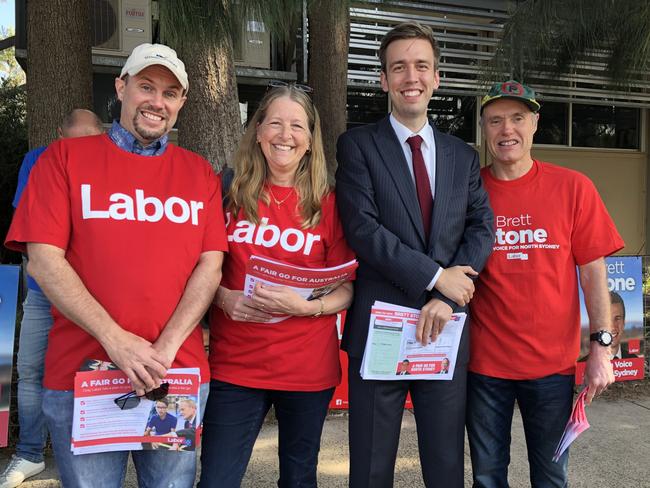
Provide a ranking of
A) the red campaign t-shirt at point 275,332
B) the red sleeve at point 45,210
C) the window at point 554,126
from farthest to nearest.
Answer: the window at point 554,126, the red campaign t-shirt at point 275,332, the red sleeve at point 45,210

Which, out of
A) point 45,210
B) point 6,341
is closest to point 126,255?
point 45,210

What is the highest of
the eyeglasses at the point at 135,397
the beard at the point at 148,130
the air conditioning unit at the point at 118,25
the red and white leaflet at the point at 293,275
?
the air conditioning unit at the point at 118,25

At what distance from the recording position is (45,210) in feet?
5.99

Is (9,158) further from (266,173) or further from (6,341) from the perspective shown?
(266,173)

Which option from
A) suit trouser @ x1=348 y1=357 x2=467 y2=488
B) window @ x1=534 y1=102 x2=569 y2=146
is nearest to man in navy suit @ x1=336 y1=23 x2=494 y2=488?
suit trouser @ x1=348 y1=357 x2=467 y2=488

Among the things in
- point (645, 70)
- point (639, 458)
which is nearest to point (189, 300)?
point (639, 458)

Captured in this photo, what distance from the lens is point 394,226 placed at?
2271 millimetres

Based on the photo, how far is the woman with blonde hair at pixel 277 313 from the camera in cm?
219

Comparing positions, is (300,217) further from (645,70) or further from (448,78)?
(448,78)

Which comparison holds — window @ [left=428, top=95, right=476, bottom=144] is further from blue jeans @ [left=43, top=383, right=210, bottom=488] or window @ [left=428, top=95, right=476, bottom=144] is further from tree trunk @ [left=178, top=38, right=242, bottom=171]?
blue jeans @ [left=43, top=383, right=210, bottom=488]

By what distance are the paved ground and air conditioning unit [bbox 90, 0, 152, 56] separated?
6047mm

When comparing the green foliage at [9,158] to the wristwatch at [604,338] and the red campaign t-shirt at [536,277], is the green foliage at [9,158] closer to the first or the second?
the red campaign t-shirt at [536,277]

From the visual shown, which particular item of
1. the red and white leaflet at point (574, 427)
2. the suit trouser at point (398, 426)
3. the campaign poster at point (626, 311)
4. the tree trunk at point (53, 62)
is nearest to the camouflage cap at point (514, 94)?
the suit trouser at point (398, 426)

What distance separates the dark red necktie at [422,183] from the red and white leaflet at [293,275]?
385 millimetres
